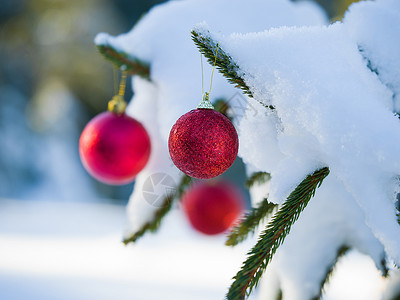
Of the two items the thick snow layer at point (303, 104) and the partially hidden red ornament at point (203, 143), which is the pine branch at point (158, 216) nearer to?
the thick snow layer at point (303, 104)

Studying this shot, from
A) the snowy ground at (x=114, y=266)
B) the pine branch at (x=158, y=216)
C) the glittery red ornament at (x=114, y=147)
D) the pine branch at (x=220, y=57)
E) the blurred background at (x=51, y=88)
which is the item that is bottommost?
the blurred background at (x=51, y=88)

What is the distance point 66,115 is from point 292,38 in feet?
12.9

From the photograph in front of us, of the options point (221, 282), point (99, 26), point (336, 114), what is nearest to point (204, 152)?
point (336, 114)

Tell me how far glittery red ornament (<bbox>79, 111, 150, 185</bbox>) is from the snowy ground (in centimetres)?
55

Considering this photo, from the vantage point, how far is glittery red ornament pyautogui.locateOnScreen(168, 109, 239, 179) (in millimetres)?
378

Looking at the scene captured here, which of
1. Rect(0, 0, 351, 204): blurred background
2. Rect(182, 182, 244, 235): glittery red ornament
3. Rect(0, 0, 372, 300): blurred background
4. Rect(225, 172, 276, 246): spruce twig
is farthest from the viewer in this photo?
Rect(0, 0, 351, 204): blurred background

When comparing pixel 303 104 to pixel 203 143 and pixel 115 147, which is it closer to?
pixel 203 143

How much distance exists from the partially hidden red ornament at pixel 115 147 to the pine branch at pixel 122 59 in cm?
9

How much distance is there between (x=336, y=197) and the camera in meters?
0.55

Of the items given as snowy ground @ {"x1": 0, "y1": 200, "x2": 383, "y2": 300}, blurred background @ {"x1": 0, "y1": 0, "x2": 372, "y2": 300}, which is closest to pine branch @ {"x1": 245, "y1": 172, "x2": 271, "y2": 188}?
snowy ground @ {"x1": 0, "y1": 200, "x2": 383, "y2": 300}

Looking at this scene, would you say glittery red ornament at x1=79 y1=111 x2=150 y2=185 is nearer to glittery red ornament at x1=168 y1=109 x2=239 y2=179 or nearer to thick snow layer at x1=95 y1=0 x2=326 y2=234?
thick snow layer at x1=95 y1=0 x2=326 y2=234

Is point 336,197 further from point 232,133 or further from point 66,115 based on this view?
point 66,115

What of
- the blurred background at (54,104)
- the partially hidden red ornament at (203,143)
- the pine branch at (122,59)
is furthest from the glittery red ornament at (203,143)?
the blurred background at (54,104)

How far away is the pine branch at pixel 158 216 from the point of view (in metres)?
0.64
